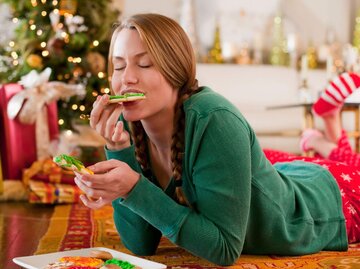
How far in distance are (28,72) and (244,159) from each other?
260cm

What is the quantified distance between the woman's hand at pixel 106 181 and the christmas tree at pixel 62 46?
8.25 ft

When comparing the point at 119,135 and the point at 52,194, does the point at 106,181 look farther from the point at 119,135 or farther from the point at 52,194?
the point at 52,194

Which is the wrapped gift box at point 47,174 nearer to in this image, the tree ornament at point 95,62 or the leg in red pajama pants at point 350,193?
the tree ornament at point 95,62

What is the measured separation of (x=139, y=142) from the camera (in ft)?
5.35

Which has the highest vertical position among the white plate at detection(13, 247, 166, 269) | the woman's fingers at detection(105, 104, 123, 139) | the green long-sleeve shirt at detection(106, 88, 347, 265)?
the woman's fingers at detection(105, 104, 123, 139)

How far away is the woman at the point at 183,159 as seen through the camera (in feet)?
4.55

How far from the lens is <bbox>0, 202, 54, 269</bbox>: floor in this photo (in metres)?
1.88

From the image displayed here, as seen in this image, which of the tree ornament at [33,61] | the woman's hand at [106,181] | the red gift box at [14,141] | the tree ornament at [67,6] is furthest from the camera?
the tree ornament at [67,6]

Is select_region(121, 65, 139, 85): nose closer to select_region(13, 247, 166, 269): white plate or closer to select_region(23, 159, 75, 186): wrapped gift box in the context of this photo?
select_region(13, 247, 166, 269): white plate

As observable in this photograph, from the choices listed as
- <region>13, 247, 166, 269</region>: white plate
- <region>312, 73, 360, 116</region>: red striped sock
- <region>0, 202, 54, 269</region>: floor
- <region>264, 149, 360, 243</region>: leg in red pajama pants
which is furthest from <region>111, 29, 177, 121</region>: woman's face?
<region>312, 73, 360, 116</region>: red striped sock

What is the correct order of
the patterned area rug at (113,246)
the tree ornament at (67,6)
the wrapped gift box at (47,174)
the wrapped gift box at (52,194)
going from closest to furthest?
the patterned area rug at (113,246), the wrapped gift box at (52,194), the wrapped gift box at (47,174), the tree ornament at (67,6)

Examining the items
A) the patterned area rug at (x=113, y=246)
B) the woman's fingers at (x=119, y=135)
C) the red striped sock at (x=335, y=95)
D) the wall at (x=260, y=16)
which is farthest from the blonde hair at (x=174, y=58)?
the wall at (x=260, y=16)

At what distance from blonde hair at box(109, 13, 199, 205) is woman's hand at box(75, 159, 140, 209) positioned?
185mm

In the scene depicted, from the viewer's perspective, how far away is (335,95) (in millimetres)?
2760
